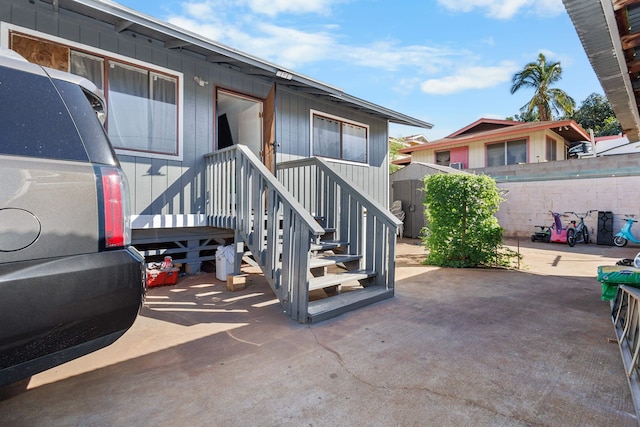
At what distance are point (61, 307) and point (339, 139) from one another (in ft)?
20.0

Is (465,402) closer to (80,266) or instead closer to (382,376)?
(382,376)

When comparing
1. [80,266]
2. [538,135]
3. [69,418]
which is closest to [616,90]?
[80,266]

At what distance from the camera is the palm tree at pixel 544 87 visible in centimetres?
1852

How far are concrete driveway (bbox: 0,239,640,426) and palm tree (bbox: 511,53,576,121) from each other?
19264 millimetres

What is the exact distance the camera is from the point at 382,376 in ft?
7.25

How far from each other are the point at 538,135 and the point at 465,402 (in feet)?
47.6

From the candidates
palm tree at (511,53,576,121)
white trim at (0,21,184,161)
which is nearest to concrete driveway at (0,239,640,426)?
white trim at (0,21,184,161)

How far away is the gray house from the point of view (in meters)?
3.51

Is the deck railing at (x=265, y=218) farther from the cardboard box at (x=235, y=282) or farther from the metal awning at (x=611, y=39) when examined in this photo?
the metal awning at (x=611, y=39)

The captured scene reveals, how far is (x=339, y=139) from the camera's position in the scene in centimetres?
691

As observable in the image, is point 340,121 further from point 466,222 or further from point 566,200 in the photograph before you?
point 566,200

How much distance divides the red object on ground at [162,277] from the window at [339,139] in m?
3.38

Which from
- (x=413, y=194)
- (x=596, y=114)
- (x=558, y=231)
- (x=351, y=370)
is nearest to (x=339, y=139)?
(x=413, y=194)

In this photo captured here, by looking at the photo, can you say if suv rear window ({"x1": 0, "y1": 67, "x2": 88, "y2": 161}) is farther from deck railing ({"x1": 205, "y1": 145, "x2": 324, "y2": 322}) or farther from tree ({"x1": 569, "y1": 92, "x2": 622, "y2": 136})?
tree ({"x1": 569, "y1": 92, "x2": 622, "y2": 136})
